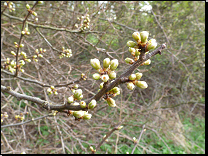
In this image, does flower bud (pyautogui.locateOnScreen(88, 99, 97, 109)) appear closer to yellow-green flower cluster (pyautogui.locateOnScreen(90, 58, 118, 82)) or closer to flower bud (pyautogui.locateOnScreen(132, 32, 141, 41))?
yellow-green flower cluster (pyautogui.locateOnScreen(90, 58, 118, 82))

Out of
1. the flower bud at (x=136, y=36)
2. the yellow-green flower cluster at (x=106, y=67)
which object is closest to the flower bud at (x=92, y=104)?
the yellow-green flower cluster at (x=106, y=67)

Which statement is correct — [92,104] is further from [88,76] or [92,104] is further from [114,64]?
[88,76]

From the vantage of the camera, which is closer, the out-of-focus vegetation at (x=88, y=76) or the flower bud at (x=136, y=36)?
the flower bud at (x=136, y=36)

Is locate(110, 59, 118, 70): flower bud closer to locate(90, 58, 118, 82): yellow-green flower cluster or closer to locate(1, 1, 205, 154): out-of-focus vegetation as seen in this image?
locate(90, 58, 118, 82): yellow-green flower cluster

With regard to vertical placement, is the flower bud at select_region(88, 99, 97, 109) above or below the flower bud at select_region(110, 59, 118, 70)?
below

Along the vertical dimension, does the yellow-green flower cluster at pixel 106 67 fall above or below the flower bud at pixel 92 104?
above

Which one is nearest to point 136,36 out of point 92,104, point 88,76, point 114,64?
point 114,64

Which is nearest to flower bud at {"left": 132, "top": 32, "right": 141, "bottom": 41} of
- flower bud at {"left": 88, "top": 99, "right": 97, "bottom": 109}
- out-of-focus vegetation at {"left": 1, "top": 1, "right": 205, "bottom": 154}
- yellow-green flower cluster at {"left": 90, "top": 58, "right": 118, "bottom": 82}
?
yellow-green flower cluster at {"left": 90, "top": 58, "right": 118, "bottom": 82}

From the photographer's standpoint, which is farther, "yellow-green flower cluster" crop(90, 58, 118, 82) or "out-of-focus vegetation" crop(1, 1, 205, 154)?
"out-of-focus vegetation" crop(1, 1, 205, 154)

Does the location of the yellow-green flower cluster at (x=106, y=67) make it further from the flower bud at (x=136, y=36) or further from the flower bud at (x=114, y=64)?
the flower bud at (x=136, y=36)

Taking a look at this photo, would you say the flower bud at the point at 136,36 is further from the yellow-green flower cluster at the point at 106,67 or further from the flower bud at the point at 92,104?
the flower bud at the point at 92,104

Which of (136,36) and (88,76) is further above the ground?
(136,36)

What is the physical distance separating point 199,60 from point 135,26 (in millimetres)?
2965

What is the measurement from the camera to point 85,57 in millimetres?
5863
